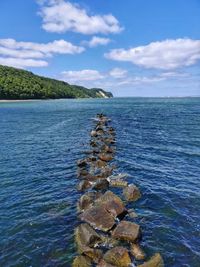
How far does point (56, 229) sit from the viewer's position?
20.9m

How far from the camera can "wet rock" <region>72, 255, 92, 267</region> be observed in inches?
656

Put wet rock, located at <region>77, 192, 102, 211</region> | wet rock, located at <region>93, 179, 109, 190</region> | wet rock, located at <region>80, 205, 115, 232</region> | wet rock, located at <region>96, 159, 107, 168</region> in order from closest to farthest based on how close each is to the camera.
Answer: wet rock, located at <region>80, 205, 115, 232</region>
wet rock, located at <region>77, 192, 102, 211</region>
wet rock, located at <region>93, 179, 109, 190</region>
wet rock, located at <region>96, 159, 107, 168</region>

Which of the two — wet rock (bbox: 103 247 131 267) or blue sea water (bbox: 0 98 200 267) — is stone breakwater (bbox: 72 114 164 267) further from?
blue sea water (bbox: 0 98 200 267)

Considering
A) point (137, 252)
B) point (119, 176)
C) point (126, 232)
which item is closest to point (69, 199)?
point (119, 176)

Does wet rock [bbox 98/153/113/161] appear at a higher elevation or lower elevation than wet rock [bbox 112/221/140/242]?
lower

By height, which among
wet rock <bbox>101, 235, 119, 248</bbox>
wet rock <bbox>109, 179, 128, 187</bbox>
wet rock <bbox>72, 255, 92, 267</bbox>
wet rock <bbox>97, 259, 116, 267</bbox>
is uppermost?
wet rock <bbox>97, 259, 116, 267</bbox>

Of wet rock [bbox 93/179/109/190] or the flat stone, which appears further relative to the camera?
wet rock [bbox 93/179/109/190]

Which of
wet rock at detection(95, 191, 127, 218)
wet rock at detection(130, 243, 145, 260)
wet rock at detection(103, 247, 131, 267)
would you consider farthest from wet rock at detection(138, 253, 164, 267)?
wet rock at detection(95, 191, 127, 218)

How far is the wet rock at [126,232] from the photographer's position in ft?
62.4

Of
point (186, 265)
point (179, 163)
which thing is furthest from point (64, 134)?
point (186, 265)

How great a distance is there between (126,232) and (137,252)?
4.82 feet

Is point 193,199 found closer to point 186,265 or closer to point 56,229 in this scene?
point 186,265

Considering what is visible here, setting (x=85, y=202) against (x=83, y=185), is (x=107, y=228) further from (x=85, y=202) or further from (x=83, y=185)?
(x=83, y=185)

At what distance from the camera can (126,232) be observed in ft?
62.8
